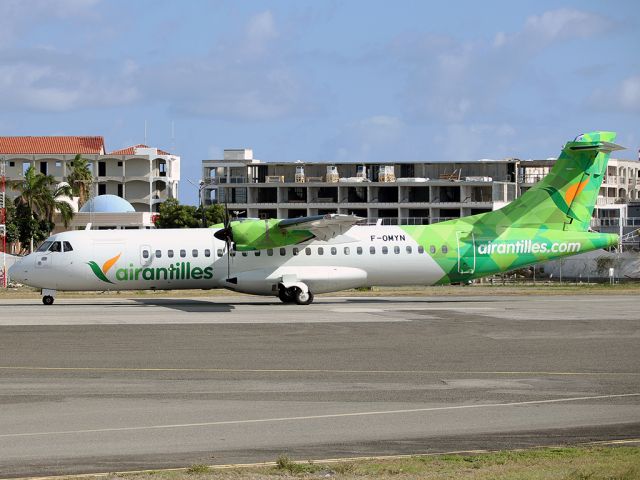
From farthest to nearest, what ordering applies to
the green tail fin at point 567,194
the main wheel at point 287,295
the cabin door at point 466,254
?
the green tail fin at point 567,194 < the cabin door at point 466,254 < the main wheel at point 287,295

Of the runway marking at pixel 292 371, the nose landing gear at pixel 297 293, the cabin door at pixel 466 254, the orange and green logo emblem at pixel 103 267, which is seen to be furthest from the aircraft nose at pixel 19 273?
the runway marking at pixel 292 371

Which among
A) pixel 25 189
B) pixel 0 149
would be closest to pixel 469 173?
pixel 25 189

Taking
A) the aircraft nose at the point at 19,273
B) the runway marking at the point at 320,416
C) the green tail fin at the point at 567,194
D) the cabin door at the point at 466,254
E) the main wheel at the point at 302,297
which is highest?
the green tail fin at the point at 567,194

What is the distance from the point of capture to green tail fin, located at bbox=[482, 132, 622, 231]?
4406cm

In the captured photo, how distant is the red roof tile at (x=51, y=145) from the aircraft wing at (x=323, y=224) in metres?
99.5

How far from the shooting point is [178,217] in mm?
109938

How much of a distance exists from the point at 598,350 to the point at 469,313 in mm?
11690

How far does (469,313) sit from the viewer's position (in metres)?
36.5

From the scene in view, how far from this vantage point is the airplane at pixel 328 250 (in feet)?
136

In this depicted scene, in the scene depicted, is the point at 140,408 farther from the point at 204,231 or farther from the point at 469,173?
the point at 469,173

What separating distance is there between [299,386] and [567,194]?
28602 mm

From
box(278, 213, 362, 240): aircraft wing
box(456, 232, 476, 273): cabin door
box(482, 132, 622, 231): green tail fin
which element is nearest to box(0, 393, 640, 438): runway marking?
box(278, 213, 362, 240): aircraft wing

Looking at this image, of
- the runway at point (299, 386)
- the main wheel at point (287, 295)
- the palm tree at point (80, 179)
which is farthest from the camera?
the palm tree at point (80, 179)

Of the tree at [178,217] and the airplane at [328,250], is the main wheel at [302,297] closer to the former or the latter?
the airplane at [328,250]
